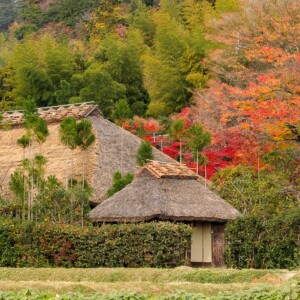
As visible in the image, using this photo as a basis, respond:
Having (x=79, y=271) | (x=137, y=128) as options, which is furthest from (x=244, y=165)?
(x=79, y=271)

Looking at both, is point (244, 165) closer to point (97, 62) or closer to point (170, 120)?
point (170, 120)

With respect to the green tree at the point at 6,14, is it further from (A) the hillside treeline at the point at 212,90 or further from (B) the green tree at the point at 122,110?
(B) the green tree at the point at 122,110

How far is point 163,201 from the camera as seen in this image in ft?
71.1

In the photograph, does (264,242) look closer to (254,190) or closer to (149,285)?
(254,190)

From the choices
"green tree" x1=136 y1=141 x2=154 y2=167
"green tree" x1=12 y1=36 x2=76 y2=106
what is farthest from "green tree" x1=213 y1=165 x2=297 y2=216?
"green tree" x1=12 y1=36 x2=76 y2=106

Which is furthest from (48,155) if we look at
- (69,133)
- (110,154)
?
(69,133)

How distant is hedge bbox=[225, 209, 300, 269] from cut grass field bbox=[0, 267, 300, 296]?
310cm

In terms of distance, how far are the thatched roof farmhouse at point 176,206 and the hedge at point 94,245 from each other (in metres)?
1.21

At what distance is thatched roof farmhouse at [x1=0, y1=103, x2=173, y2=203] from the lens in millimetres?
25969

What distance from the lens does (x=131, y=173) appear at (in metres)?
26.8

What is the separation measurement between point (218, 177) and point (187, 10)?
83.4ft

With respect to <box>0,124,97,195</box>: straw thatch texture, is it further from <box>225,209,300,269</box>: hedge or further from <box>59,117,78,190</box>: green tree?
<box>225,209,300,269</box>: hedge

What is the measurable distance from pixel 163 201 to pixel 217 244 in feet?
7.98

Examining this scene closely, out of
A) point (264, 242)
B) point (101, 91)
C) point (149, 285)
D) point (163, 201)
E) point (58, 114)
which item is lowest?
point (149, 285)
